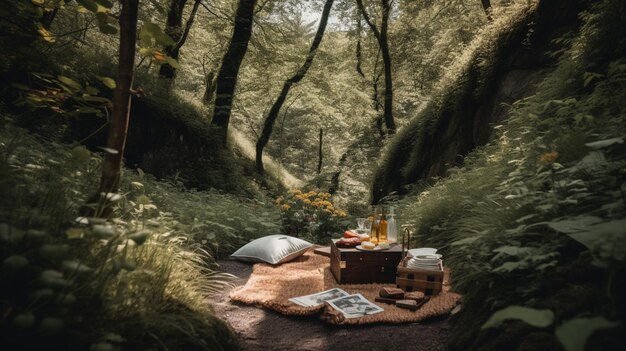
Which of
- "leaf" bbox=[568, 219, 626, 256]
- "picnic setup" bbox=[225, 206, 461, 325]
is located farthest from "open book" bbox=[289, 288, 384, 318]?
"leaf" bbox=[568, 219, 626, 256]

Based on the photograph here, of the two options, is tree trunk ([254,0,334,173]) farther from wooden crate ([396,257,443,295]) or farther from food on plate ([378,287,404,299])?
food on plate ([378,287,404,299])

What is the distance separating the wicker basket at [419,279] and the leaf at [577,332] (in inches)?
86.1

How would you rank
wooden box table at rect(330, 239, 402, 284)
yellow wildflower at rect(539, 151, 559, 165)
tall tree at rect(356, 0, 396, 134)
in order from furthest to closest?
tall tree at rect(356, 0, 396, 134) < wooden box table at rect(330, 239, 402, 284) < yellow wildflower at rect(539, 151, 559, 165)

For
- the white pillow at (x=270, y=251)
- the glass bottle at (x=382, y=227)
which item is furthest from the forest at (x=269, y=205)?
the glass bottle at (x=382, y=227)

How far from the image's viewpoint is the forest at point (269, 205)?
1.54 m

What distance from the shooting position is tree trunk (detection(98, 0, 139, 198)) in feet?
6.91

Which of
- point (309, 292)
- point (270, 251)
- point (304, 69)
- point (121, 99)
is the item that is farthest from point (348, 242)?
point (304, 69)

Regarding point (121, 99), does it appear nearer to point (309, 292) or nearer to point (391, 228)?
point (309, 292)

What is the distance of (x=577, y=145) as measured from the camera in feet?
9.25

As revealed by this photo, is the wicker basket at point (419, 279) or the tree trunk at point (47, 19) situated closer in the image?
the wicker basket at point (419, 279)

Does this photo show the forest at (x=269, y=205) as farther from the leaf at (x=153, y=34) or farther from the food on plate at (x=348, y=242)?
the food on plate at (x=348, y=242)

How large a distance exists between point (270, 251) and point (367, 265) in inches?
50.0

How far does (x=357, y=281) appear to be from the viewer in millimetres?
3639

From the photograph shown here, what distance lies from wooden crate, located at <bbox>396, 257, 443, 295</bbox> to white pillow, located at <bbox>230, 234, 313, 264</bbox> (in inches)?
58.3
